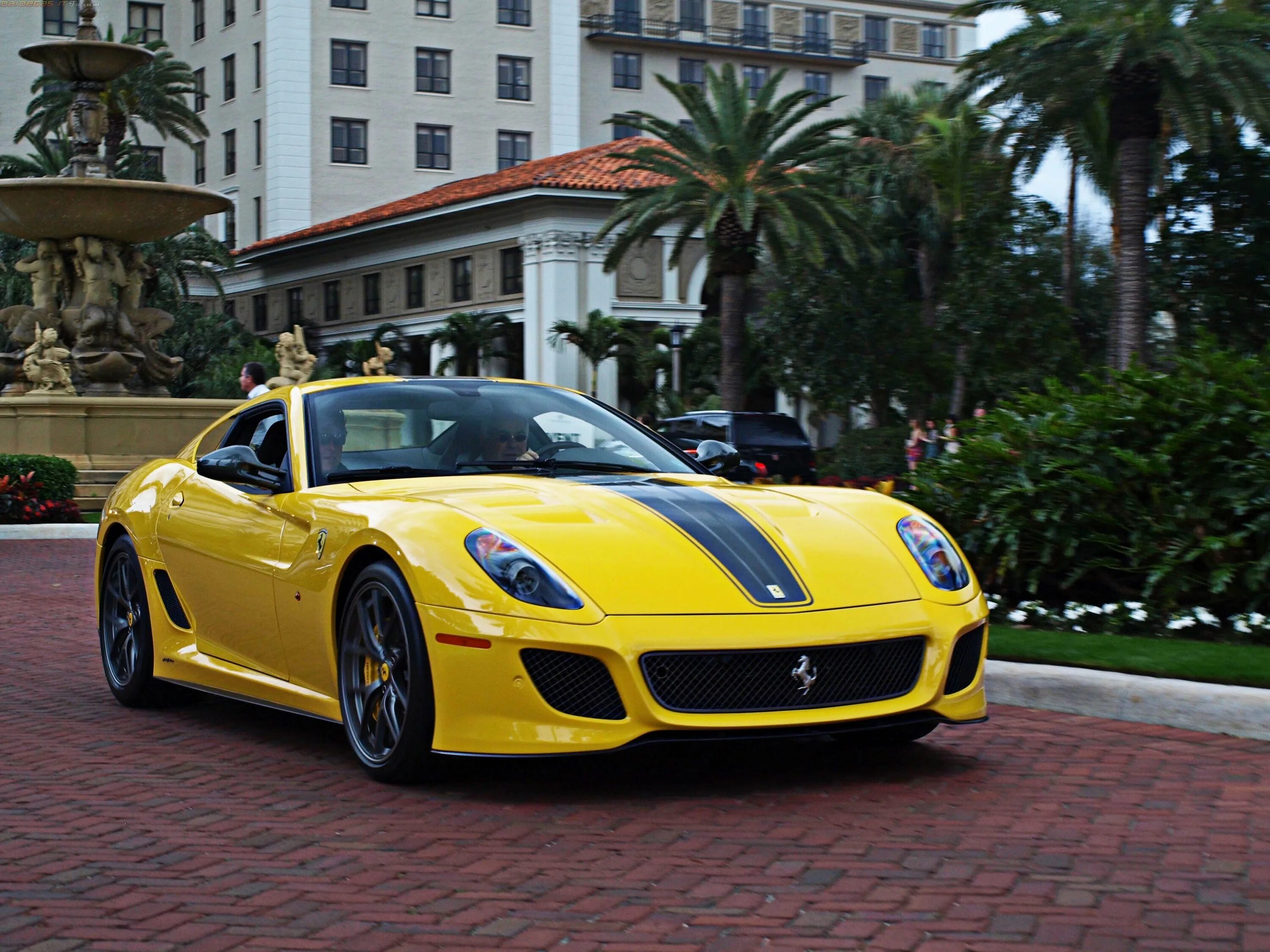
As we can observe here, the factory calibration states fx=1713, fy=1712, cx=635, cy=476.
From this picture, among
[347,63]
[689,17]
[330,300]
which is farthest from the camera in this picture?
[689,17]

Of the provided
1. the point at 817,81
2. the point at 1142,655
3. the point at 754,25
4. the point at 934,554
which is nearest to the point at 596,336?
the point at 754,25

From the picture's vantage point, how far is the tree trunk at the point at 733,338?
1438 inches

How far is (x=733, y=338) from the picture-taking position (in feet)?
120

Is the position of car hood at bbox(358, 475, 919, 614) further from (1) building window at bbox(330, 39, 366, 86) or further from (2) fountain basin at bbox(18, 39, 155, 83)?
(1) building window at bbox(330, 39, 366, 86)

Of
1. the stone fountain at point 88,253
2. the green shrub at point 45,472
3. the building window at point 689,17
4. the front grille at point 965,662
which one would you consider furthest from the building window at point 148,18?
the front grille at point 965,662

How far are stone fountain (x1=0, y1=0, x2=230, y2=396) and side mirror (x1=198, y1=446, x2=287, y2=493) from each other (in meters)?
17.0

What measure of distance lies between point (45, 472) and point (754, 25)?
194ft

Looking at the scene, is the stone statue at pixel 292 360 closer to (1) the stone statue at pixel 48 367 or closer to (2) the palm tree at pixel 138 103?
(1) the stone statue at pixel 48 367

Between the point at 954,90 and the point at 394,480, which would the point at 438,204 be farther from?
the point at 394,480

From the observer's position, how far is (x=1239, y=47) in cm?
2491

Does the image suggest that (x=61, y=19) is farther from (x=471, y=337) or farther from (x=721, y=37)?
(x=471, y=337)

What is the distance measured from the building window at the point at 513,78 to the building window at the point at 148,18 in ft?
47.3

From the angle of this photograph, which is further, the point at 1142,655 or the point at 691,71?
the point at 691,71

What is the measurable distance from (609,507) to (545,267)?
46703 millimetres
